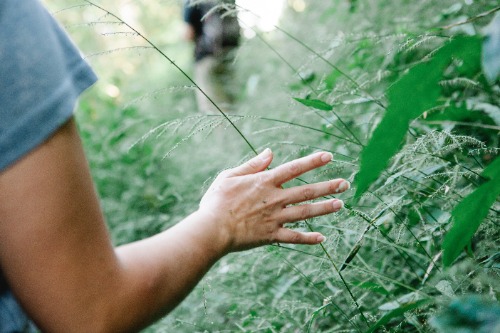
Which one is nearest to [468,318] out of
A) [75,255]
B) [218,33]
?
[75,255]

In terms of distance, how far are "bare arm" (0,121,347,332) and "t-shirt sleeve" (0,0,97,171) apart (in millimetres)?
18

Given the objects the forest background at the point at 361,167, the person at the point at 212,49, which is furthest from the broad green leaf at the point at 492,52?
the person at the point at 212,49

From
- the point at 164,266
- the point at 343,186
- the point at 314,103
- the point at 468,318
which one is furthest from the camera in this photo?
the point at 314,103

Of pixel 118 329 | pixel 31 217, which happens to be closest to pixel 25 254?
pixel 31 217

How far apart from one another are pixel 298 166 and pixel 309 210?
0.08 m

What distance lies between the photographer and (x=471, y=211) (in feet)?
2.14

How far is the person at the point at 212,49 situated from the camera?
11.6 ft

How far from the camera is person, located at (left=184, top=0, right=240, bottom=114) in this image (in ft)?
11.6

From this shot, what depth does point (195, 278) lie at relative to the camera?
796mm

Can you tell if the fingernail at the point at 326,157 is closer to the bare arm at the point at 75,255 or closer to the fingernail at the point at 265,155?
the fingernail at the point at 265,155

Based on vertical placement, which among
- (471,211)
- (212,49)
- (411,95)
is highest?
(411,95)

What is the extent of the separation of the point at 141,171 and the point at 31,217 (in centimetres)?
238

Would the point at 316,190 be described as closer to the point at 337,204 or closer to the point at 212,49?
the point at 337,204

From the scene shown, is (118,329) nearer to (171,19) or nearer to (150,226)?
(150,226)
